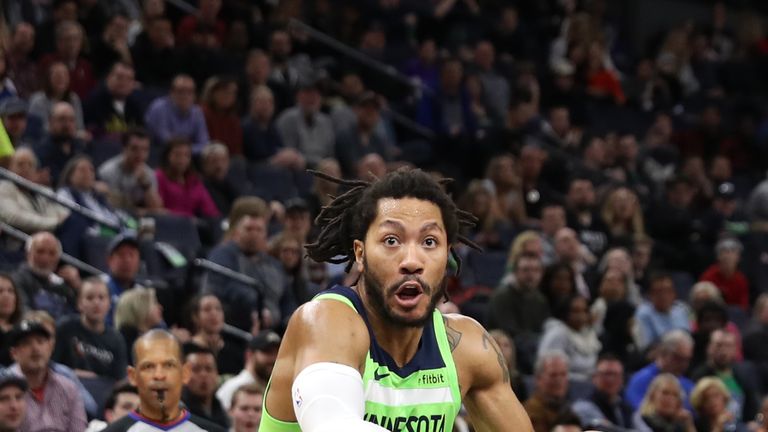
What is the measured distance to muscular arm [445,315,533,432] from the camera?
14.2 feet

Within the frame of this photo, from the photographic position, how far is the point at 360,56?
53.1ft

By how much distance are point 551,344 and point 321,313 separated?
24.0 ft

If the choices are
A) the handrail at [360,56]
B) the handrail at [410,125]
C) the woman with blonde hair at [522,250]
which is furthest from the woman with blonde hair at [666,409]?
the handrail at [360,56]

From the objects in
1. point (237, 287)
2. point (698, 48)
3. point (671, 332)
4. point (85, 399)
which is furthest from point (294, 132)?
point (698, 48)

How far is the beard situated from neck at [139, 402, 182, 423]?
2977 millimetres

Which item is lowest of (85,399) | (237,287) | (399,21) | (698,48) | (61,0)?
(85,399)

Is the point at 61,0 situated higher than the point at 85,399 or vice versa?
the point at 61,0

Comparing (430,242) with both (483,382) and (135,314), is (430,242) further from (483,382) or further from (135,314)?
(135,314)

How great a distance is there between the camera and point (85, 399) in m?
8.59

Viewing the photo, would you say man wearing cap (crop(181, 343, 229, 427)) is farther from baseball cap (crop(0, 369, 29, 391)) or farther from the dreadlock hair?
the dreadlock hair

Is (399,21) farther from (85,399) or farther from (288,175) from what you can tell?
(85,399)

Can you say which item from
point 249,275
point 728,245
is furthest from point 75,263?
point 728,245

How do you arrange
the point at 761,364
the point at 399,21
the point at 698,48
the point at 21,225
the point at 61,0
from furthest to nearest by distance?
the point at 698,48, the point at 399,21, the point at 61,0, the point at 761,364, the point at 21,225

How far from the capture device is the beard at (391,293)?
397cm
